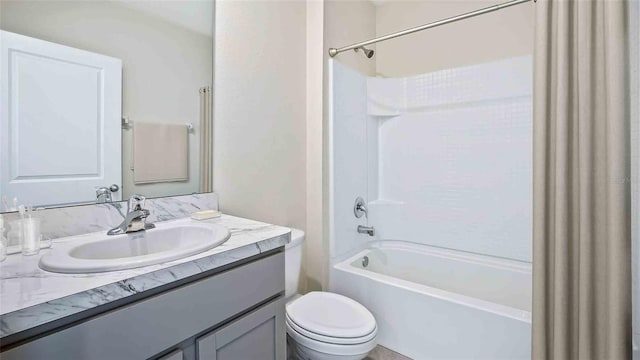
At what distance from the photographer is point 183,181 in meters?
1.38

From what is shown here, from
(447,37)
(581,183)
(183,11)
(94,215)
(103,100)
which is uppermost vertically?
(447,37)

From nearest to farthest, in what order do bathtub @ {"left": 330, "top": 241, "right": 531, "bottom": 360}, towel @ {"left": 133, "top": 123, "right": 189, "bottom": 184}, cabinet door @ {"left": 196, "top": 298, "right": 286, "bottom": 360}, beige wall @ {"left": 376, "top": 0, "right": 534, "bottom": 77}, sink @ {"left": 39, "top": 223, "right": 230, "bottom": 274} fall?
sink @ {"left": 39, "top": 223, "right": 230, "bottom": 274} → cabinet door @ {"left": 196, "top": 298, "right": 286, "bottom": 360} → towel @ {"left": 133, "top": 123, "right": 189, "bottom": 184} → bathtub @ {"left": 330, "top": 241, "right": 531, "bottom": 360} → beige wall @ {"left": 376, "top": 0, "right": 534, "bottom": 77}

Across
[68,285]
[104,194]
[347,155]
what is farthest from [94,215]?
[347,155]

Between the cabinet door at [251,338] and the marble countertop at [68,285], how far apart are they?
0.67 ft

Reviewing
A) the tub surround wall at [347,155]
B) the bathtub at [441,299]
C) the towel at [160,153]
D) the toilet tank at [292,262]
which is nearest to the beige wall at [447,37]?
the tub surround wall at [347,155]

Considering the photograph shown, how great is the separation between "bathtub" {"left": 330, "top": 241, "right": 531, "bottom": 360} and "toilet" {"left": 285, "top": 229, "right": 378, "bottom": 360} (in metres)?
0.32

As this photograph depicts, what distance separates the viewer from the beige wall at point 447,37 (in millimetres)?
2113

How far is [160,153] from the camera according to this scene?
4.31ft

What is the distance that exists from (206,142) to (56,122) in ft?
1.88

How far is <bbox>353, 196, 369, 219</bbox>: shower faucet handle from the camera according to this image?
7.47ft

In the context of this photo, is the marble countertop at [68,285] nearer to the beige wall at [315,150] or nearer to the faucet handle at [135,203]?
the faucet handle at [135,203]

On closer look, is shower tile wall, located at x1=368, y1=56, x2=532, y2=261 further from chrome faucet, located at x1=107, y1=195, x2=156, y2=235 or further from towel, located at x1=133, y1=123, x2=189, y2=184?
chrome faucet, located at x1=107, y1=195, x2=156, y2=235

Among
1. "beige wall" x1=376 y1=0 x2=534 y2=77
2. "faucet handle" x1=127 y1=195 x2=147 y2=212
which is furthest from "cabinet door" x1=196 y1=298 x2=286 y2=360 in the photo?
"beige wall" x1=376 y1=0 x2=534 y2=77

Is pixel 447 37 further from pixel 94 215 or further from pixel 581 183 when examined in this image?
pixel 94 215
